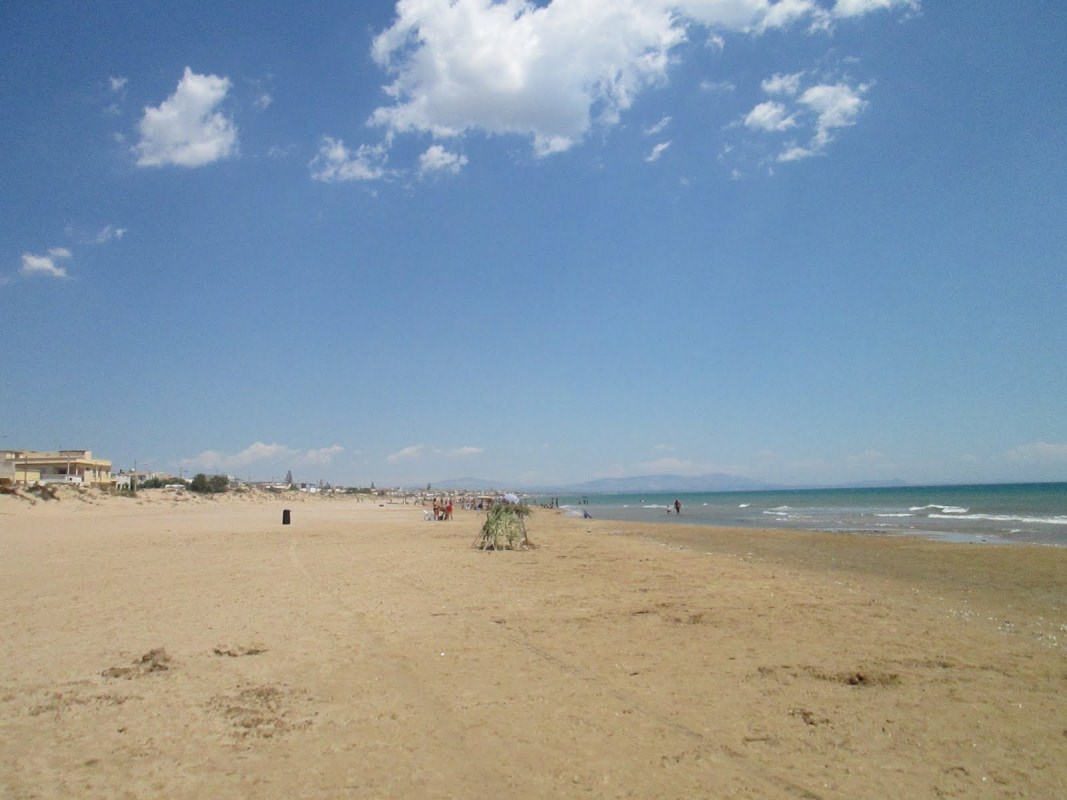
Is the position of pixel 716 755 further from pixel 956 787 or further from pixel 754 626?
pixel 754 626

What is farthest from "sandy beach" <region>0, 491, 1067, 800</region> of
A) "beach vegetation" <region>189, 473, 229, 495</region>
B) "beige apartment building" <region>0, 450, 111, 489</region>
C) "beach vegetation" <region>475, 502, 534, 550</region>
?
"beach vegetation" <region>189, 473, 229, 495</region>

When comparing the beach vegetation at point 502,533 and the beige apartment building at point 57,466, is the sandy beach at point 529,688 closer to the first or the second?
the beach vegetation at point 502,533

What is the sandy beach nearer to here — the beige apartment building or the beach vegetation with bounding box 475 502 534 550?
the beach vegetation with bounding box 475 502 534 550

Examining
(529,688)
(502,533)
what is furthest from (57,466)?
(529,688)

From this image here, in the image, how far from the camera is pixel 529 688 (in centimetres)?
609

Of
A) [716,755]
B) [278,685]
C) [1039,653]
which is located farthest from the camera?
[1039,653]

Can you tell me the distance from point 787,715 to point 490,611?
5.17 metres

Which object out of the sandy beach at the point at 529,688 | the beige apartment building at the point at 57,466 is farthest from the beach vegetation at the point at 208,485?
the sandy beach at the point at 529,688

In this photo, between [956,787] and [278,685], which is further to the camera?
[278,685]

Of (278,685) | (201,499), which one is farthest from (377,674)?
(201,499)

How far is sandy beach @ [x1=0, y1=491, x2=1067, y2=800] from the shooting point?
432cm

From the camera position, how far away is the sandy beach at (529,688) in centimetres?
432

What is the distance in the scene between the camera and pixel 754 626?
340 inches

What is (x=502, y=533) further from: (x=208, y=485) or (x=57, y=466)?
(x=208, y=485)
